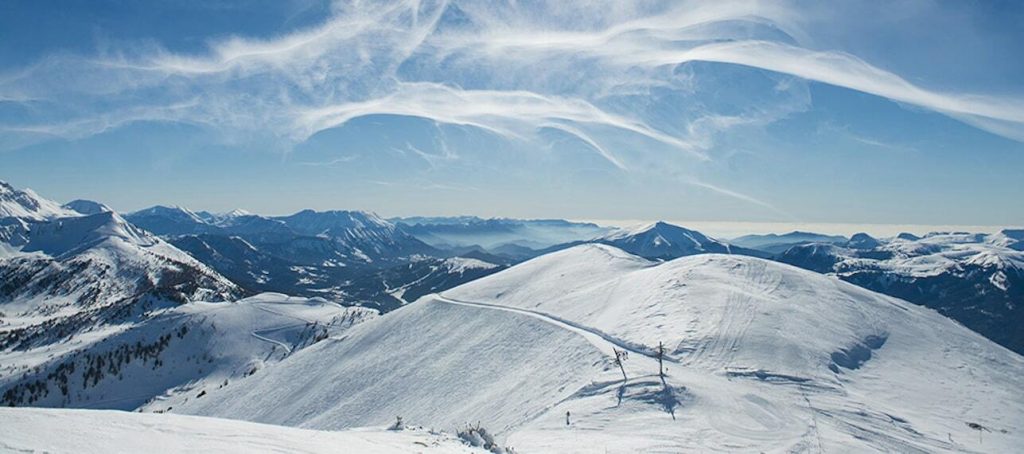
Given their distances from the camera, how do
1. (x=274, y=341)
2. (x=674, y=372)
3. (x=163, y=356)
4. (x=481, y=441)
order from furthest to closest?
(x=274, y=341)
(x=163, y=356)
(x=674, y=372)
(x=481, y=441)

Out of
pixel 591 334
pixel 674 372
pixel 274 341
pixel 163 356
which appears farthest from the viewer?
pixel 274 341

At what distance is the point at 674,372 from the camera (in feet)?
119

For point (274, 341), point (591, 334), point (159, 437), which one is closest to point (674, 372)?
point (591, 334)

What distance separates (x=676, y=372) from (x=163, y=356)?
16434 centimetres

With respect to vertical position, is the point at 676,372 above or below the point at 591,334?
above

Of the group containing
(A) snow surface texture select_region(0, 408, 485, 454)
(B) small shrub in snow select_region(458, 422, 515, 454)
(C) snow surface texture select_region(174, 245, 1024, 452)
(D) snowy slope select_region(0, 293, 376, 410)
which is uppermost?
(A) snow surface texture select_region(0, 408, 485, 454)

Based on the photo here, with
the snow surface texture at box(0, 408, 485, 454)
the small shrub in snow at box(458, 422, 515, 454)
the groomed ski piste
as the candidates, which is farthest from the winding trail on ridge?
the snow surface texture at box(0, 408, 485, 454)

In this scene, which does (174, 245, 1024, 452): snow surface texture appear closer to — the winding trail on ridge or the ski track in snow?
the winding trail on ridge

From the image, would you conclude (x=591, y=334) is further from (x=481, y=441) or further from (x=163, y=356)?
(x=163, y=356)

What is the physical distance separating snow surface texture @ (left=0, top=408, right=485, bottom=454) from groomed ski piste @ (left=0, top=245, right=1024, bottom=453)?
247 cm

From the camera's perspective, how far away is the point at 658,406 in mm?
30312

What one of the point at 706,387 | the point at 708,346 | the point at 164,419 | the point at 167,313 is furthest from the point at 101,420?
the point at 167,313

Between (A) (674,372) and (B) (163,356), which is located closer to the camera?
(A) (674,372)

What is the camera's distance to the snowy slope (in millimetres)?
138250
